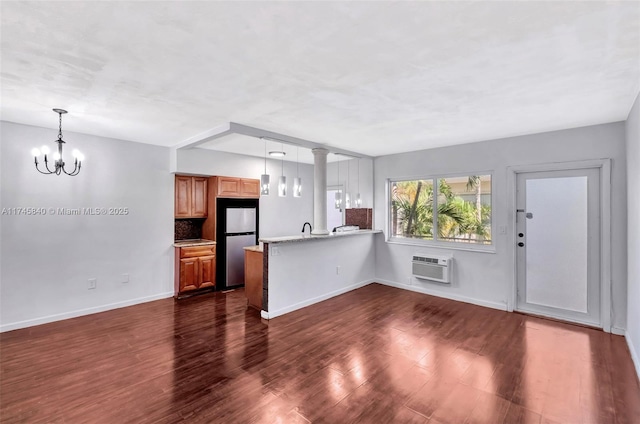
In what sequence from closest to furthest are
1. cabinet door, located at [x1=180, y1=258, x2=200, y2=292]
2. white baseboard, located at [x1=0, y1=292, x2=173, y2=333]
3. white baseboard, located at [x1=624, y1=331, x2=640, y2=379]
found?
white baseboard, located at [x1=624, y1=331, x2=640, y2=379], white baseboard, located at [x1=0, y1=292, x2=173, y2=333], cabinet door, located at [x1=180, y1=258, x2=200, y2=292]

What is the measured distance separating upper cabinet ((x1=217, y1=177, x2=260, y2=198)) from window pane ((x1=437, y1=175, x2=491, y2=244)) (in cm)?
345

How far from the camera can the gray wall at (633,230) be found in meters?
2.68

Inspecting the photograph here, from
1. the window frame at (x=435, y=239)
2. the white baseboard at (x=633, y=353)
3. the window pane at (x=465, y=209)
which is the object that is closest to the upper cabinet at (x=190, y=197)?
the window frame at (x=435, y=239)

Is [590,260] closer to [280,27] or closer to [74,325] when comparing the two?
[280,27]

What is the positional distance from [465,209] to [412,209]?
940 mm

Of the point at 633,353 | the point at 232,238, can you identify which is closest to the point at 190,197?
the point at 232,238

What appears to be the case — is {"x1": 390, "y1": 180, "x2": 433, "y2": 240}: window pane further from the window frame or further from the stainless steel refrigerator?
the stainless steel refrigerator

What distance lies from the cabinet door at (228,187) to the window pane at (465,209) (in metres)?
3.66

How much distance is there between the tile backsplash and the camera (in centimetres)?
550

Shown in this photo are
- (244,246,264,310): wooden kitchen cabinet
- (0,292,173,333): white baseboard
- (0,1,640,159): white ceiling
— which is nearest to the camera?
(0,1,640,159): white ceiling

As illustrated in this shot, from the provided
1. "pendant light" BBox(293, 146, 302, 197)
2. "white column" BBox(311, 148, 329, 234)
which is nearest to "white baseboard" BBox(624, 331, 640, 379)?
"white column" BBox(311, 148, 329, 234)

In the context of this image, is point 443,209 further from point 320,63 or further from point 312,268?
point 320,63

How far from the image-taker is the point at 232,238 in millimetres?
5480

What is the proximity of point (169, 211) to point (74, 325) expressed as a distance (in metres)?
2.00
